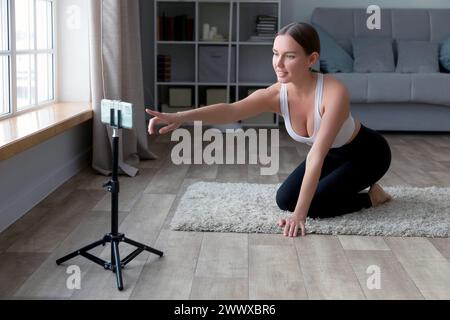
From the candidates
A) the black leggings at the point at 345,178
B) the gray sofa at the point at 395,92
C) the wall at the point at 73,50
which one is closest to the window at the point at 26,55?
the wall at the point at 73,50

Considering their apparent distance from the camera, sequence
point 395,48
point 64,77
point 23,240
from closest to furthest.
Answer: point 23,240
point 64,77
point 395,48

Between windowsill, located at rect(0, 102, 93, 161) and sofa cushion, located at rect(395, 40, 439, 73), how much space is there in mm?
3053

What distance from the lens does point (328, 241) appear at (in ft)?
8.95

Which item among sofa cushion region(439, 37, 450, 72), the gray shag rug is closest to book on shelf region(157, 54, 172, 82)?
sofa cushion region(439, 37, 450, 72)

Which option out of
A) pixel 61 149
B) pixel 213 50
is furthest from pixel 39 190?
pixel 213 50

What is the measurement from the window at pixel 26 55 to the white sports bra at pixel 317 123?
56.0 inches

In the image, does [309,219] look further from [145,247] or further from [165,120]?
[165,120]

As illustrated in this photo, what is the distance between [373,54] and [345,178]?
3124 mm

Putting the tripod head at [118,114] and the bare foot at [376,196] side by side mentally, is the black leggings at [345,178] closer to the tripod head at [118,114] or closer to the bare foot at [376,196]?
the bare foot at [376,196]

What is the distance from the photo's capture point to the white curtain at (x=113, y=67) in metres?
3.85
